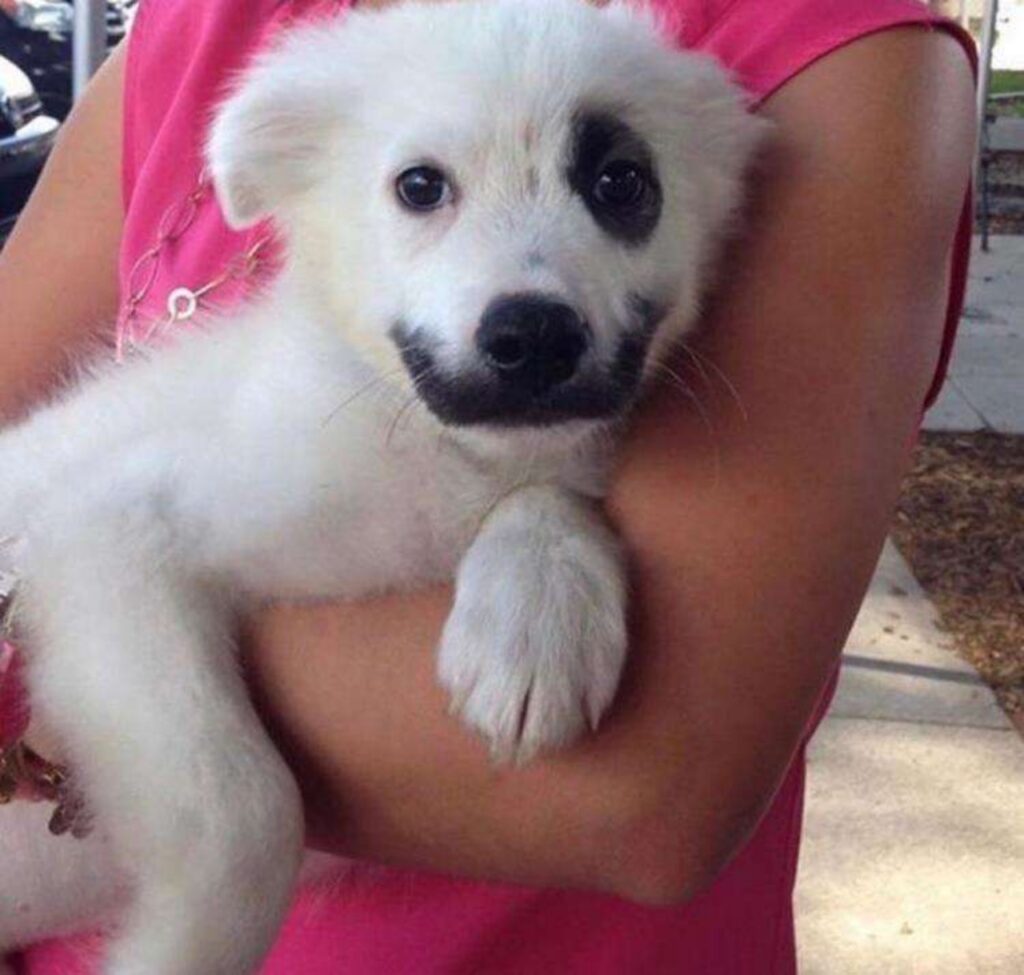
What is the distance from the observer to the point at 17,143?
28.1 feet

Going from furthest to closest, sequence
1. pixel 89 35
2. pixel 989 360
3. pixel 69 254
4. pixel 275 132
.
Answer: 1. pixel 989 360
2. pixel 89 35
3. pixel 69 254
4. pixel 275 132

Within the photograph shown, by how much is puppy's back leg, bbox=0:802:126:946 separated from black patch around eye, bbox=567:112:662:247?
0.90m

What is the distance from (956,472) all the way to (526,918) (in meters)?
5.47

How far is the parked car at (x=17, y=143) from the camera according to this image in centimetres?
857

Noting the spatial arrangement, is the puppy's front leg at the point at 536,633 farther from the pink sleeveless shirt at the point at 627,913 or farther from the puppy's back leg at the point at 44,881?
the puppy's back leg at the point at 44,881

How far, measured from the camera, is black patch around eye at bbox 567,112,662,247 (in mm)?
1839

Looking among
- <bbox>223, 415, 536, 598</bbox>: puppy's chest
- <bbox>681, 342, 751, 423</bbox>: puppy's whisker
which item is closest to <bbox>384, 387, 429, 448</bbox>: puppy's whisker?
<bbox>223, 415, 536, 598</bbox>: puppy's chest

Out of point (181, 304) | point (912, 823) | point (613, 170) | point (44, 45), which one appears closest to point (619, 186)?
point (613, 170)

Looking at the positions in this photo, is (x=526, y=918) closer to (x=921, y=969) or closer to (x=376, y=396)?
(x=376, y=396)

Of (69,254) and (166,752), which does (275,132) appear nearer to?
(69,254)

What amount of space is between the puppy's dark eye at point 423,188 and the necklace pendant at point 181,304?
44cm

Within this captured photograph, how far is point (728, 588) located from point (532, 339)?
0.96ft

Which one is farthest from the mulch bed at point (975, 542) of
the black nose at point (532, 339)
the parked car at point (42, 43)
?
the parked car at point (42, 43)

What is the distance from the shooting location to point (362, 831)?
166cm
